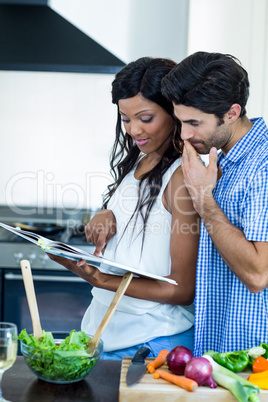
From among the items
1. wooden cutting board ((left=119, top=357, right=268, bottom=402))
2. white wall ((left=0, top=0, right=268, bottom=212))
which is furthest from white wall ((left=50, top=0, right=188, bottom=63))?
wooden cutting board ((left=119, top=357, right=268, bottom=402))

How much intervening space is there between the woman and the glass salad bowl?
32 cm

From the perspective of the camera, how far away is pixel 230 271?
4.61 feet

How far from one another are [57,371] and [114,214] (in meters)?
0.63

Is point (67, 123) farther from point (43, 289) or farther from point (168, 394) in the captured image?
point (168, 394)

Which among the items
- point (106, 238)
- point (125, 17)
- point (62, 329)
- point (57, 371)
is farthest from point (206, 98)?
point (125, 17)

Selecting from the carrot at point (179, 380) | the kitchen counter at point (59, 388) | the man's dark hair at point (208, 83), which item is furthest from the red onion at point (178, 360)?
the man's dark hair at point (208, 83)

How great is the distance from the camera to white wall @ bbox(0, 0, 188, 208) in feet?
10.4

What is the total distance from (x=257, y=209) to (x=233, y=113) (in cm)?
26

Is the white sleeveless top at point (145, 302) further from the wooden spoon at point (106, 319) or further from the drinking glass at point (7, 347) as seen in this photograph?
the drinking glass at point (7, 347)

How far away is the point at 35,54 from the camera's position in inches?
109

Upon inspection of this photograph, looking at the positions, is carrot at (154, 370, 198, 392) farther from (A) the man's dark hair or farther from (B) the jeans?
(A) the man's dark hair

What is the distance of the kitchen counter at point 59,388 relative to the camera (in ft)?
3.45

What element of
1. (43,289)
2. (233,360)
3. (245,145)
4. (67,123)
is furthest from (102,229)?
(67,123)

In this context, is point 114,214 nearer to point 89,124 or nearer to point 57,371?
point 57,371
